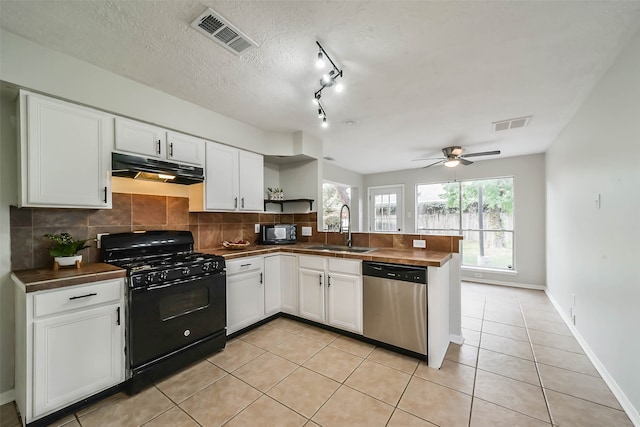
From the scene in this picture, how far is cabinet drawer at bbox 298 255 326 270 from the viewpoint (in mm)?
2895

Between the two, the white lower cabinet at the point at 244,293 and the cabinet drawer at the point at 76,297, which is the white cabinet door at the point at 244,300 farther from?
the cabinet drawer at the point at 76,297

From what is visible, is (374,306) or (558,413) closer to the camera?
(558,413)

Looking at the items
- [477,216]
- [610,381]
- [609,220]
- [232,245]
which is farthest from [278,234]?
[477,216]

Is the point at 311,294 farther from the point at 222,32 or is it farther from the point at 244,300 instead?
the point at 222,32

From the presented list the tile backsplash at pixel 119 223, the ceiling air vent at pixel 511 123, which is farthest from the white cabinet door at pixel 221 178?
the ceiling air vent at pixel 511 123

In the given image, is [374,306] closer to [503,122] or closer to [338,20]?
[338,20]

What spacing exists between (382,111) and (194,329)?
2.97 metres

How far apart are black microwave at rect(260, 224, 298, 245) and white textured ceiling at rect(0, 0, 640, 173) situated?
1510 millimetres

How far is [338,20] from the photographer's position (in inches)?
60.7

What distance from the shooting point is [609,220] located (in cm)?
199

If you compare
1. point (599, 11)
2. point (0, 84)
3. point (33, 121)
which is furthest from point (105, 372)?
point (599, 11)

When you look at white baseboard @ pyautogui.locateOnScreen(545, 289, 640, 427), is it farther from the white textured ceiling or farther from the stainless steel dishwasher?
the white textured ceiling

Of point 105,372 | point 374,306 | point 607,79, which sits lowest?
point 105,372

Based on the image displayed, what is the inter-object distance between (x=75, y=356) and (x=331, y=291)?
2.12 meters
